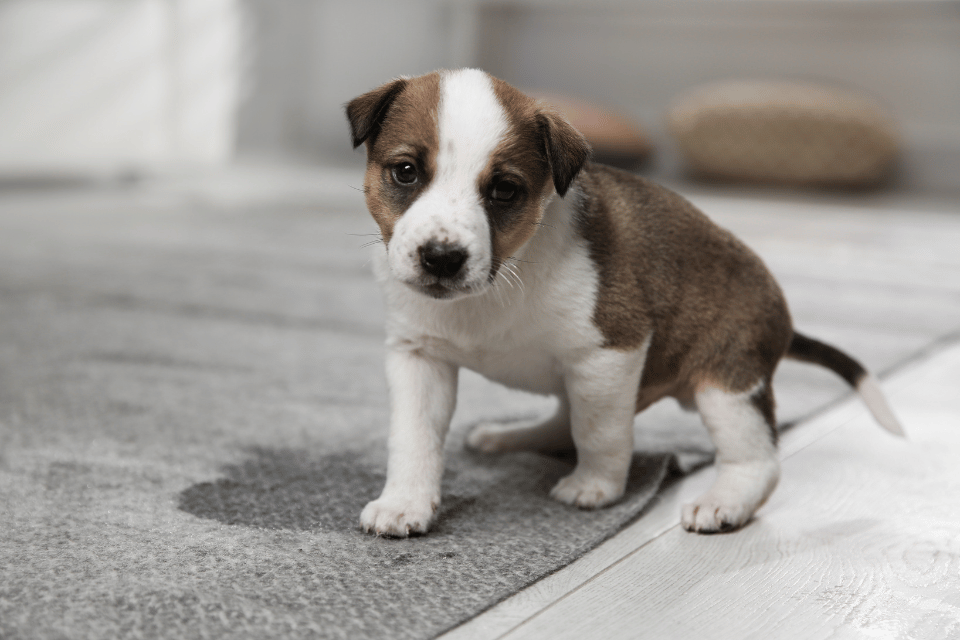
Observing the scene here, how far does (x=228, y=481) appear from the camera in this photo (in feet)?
5.45

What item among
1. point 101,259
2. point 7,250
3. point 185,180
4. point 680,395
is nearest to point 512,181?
point 680,395

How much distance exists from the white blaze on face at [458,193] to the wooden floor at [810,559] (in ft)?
1.60

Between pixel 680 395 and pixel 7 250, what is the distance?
3.26 metres

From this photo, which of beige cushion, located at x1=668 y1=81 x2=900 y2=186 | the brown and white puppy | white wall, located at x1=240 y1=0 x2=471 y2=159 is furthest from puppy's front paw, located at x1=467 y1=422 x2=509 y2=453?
white wall, located at x1=240 y1=0 x2=471 y2=159

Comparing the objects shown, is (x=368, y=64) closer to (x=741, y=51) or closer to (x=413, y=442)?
(x=741, y=51)

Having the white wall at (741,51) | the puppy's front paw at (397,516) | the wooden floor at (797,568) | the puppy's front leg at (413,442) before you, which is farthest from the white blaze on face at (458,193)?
the white wall at (741,51)

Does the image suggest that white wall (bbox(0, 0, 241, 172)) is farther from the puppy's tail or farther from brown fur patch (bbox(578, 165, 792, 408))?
the puppy's tail

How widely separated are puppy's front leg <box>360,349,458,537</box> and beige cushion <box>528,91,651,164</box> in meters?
6.52

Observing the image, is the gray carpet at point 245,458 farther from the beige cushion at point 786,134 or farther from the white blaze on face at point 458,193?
the beige cushion at point 786,134

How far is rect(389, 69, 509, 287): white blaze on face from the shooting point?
138cm

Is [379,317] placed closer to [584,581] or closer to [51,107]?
[584,581]

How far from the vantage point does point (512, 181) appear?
4.85ft

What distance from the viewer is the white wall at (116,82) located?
7266 millimetres

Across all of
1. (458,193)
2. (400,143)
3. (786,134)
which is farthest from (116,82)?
(458,193)
